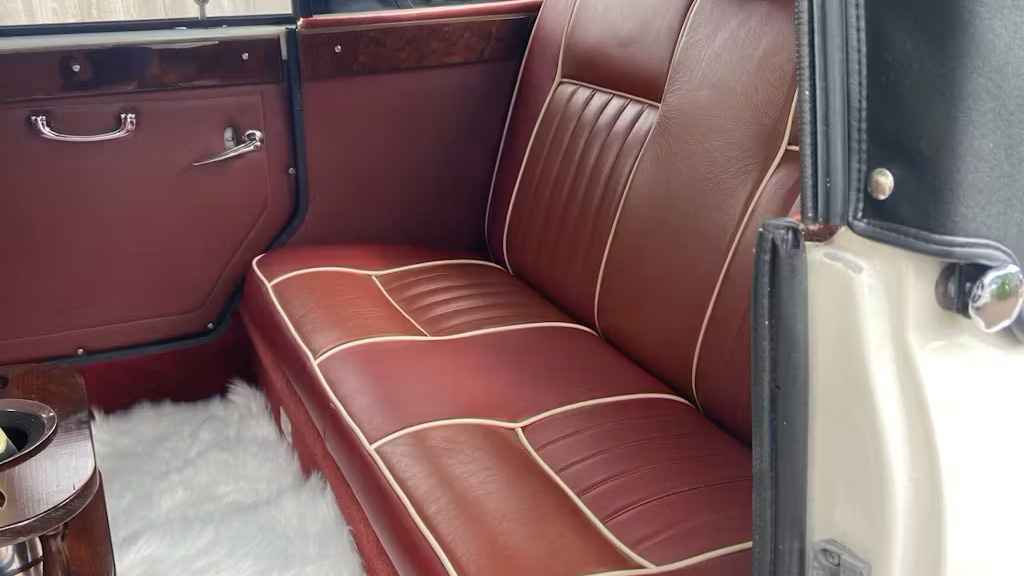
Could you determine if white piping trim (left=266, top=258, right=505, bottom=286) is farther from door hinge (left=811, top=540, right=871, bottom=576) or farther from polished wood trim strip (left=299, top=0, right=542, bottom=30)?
door hinge (left=811, top=540, right=871, bottom=576)

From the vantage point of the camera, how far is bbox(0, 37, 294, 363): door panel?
1.98 meters

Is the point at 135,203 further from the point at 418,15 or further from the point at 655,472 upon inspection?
the point at 655,472

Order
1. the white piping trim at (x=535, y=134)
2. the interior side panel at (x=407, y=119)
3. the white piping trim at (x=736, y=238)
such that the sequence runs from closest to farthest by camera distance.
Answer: the white piping trim at (x=736, y=238) → the white piping trim at (x=535, y=134) → the interior side panel at (x=407, y=119)

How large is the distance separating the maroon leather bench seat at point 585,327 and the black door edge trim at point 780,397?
32 cm

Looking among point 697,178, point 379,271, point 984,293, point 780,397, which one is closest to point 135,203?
point 379,271

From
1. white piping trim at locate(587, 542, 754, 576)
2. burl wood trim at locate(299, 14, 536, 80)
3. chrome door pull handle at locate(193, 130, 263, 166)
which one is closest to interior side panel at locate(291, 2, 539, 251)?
burl wood trim at locate(299, 14, 536, 80)

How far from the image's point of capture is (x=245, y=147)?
212 centimetres

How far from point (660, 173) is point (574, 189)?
10.9 inches

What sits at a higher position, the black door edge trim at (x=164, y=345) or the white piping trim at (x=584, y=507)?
the white piping trim at (x=584, y=507)

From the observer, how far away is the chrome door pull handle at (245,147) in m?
2.10

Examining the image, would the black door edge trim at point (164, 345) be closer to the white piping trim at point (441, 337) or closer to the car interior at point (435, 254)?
the car interior at point (435, 254)

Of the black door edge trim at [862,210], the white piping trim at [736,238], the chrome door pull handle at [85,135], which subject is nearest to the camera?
the black door edge trim at [862,210]

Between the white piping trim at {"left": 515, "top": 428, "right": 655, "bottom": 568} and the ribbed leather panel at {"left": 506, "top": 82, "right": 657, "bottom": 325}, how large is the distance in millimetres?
456

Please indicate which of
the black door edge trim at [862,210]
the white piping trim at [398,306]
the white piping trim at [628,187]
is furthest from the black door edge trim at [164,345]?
the black door edge trim at [862,210]
